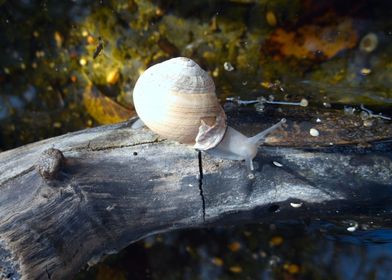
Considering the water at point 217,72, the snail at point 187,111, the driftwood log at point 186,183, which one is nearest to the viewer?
the driftwood log at point 186,183

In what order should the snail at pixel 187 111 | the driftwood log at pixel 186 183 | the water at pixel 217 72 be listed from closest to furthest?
the driftwood log at pixel 186 183
the snail at pixel 187 111
the water at pixel 217 72

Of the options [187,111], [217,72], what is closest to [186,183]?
[187,111]

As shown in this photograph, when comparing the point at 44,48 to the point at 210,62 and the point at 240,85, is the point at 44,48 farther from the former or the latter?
the point at 240,85

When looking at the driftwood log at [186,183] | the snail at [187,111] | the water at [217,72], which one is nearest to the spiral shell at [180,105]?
the snail at [187,111]

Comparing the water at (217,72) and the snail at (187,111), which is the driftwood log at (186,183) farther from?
the water at (217,72)

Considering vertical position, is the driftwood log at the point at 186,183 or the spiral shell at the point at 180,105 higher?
the spiral shell at the point at 180,105
